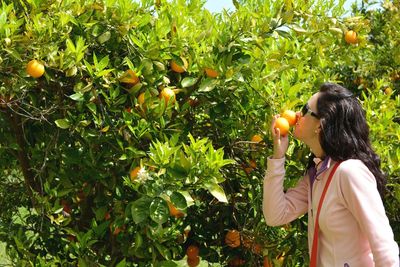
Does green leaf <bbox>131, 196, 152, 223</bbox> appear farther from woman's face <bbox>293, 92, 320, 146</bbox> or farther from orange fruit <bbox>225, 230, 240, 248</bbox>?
orange fruit <bbox>225, 230, 240, 248</bbox>

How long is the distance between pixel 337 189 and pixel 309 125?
0.26m

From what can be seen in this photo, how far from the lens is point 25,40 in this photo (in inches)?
90.1

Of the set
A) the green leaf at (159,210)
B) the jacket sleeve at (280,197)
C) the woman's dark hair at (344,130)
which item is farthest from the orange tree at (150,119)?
the woman's dark hair at (344,130)

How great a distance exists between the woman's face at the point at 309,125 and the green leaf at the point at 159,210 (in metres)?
0.50

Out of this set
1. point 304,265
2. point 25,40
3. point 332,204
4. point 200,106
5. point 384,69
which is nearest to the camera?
point 332,204

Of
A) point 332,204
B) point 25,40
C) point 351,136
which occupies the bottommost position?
point 332,204

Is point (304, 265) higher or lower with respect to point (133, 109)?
lower

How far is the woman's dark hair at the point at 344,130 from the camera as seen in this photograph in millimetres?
2098

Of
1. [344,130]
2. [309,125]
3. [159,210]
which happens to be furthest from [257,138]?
[159,210]

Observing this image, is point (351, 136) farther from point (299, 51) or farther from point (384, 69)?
point (384, 69)

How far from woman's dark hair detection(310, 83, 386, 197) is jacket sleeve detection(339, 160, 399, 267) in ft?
0.29

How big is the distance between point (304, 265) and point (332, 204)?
88 cm

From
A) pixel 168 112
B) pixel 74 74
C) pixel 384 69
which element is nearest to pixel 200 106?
pixel 168 112

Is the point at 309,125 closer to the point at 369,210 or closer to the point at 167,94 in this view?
the point at 369,210
